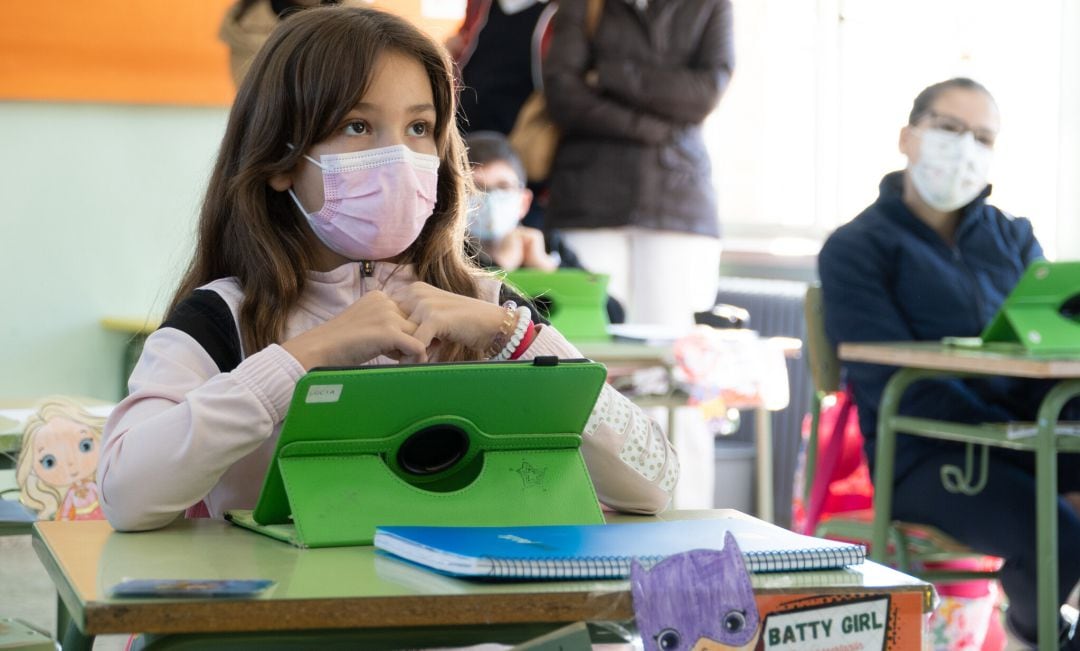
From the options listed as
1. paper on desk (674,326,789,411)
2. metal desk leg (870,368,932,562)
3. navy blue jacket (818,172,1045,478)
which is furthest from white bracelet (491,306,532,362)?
paper on desk (674,326,789,411)

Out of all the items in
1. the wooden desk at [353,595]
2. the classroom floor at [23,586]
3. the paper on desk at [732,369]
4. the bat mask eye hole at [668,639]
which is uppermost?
the wooden desk at [353,595]

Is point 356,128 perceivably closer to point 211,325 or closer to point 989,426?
point 211,325

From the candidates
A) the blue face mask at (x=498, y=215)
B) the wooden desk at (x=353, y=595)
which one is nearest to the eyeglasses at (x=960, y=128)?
the blue face mask at (x=498, y=215)

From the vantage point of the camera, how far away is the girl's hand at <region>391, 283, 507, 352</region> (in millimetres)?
1464

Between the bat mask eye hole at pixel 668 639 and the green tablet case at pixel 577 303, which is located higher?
the bat mask eye hole at pixel 668 639

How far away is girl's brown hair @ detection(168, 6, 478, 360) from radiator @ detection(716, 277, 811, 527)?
3955 mm

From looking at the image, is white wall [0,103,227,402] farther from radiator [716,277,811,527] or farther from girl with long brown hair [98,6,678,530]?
girl with long brown hair [98,6,678,530]

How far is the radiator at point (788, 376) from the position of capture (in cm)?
562

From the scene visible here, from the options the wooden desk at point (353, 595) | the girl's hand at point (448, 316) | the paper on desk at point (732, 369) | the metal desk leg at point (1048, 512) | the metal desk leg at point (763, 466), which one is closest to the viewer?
the wooden desk at point (353, 595)

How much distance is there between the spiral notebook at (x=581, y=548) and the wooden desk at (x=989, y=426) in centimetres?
173

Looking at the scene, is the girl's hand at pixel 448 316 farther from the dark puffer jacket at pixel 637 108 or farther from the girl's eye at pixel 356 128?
the dark puffer jacket at pixel 637 108

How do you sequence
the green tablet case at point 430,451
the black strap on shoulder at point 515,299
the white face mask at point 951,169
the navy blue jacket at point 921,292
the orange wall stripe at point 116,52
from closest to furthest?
the green tablet case at point 430,451 < the black strap on shoulder at point 515,299 < the navy blue jacket at point 921,292 < the white face mask at point 951,169 < the orange wall stripe at point 116,52

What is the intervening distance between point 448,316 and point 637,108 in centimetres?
366

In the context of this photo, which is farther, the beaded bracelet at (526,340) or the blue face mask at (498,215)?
the blue face mask at (498,215)
